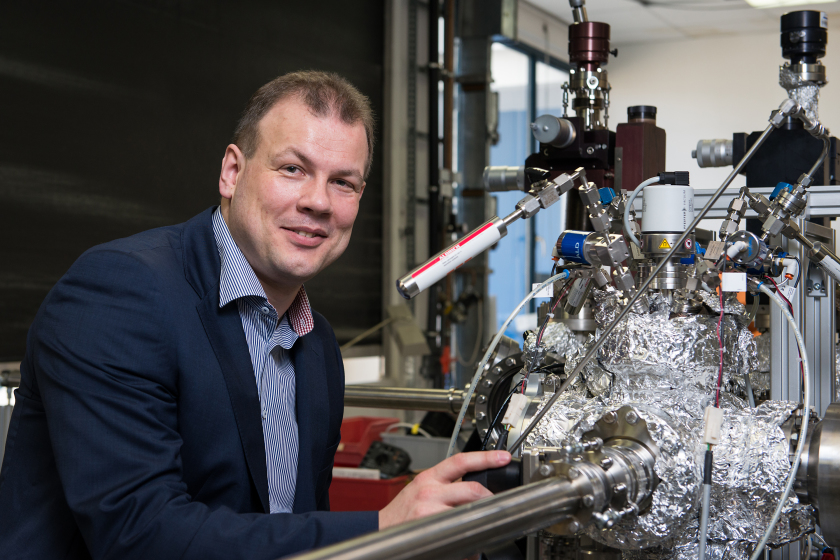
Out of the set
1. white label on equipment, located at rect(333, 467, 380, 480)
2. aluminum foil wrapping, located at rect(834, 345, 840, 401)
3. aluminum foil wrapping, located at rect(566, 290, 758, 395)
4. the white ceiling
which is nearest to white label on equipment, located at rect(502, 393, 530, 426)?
aluminum foil wrapping, located at rect(566, 290, 758, 395)

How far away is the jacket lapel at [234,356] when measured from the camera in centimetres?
102

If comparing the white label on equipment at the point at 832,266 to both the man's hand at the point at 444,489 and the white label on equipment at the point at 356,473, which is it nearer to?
the man's hand at the point at 444,489

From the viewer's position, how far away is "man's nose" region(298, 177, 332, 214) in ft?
3.55

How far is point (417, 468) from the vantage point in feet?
9.26

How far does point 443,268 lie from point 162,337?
373 millimetres

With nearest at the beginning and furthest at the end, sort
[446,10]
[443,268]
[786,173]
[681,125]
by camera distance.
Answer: [443,268] < [786,173] < [446,10] < [681,125]

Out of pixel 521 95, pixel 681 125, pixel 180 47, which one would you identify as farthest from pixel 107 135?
pixel 681 125

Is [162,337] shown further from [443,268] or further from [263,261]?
[443,268]

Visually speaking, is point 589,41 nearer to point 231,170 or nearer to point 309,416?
point 231,170

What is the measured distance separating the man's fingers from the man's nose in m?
0.44

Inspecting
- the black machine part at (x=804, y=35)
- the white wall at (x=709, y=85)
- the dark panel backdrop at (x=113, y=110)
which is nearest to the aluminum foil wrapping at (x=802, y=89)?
the black machine part at (x=804, y=35)

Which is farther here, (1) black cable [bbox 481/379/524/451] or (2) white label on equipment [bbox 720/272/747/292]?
(1) black cable [bbox 481/379/524/451]

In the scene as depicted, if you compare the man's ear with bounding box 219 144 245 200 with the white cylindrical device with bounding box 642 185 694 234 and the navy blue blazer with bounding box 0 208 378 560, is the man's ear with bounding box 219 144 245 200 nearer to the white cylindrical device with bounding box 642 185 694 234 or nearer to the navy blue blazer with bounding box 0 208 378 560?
the navy blue blazer with bounding box 0 208 378 560

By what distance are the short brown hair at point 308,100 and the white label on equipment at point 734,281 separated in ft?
1.77
